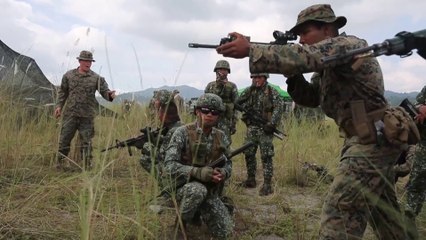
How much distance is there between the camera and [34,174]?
4.46m

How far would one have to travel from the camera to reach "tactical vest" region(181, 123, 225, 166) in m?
3.77

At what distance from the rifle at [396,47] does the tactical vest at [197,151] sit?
1791 millimetres

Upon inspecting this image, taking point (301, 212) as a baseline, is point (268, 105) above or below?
above

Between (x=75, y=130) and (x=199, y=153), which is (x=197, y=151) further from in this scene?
(x=75, y=130)

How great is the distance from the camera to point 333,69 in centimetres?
253

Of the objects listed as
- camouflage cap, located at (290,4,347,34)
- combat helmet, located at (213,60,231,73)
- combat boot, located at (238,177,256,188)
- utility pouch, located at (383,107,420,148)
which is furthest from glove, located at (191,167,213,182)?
combat helmet, located at (213,60,231,73)

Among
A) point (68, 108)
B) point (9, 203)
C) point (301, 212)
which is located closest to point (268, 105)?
point (301, 212)

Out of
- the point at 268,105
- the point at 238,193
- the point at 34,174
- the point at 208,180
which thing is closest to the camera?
the point at 208,180

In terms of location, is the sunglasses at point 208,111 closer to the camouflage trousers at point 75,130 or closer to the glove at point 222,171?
the glove at point 222,171

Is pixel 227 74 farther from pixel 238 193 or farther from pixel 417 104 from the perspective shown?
pixel 417 104

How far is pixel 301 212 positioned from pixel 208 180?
124 centimetres

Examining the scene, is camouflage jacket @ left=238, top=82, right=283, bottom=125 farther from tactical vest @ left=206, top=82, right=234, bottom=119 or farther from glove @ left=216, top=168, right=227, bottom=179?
glove @ left=216, top=168, right=227, bottom=179

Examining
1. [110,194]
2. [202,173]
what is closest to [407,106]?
[202,173]

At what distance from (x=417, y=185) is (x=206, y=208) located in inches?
76.9
